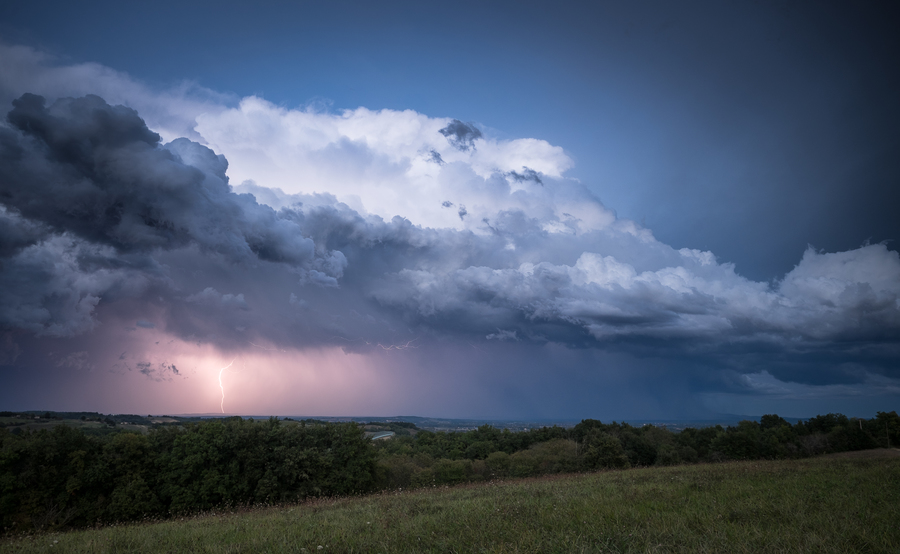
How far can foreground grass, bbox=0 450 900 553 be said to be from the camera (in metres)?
6.04

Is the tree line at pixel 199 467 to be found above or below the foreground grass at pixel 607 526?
below

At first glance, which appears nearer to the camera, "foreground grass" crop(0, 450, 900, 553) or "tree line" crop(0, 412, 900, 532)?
"foreground grass" crop(0, 450, 900, 553)

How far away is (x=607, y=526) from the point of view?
7.19 metres

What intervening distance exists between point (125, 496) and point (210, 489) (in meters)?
6.40

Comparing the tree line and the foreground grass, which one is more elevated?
the foreground grass

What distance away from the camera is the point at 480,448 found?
284 ft

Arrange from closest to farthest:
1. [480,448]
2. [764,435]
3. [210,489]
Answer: [210,489] → [764,435] → [480,448]

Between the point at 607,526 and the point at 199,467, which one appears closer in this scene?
the point at 607,526

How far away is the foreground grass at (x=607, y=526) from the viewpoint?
6043mm

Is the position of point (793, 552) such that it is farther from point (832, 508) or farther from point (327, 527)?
point (327, 527)

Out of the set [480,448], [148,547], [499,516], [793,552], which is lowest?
[480,448]

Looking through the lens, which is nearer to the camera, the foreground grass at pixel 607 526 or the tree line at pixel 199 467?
the foreground grass at pixel 607 526

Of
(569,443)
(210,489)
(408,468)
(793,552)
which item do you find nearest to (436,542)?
(793,552)

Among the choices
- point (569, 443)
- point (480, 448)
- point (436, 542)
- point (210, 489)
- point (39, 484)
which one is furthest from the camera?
point (480, 448)
